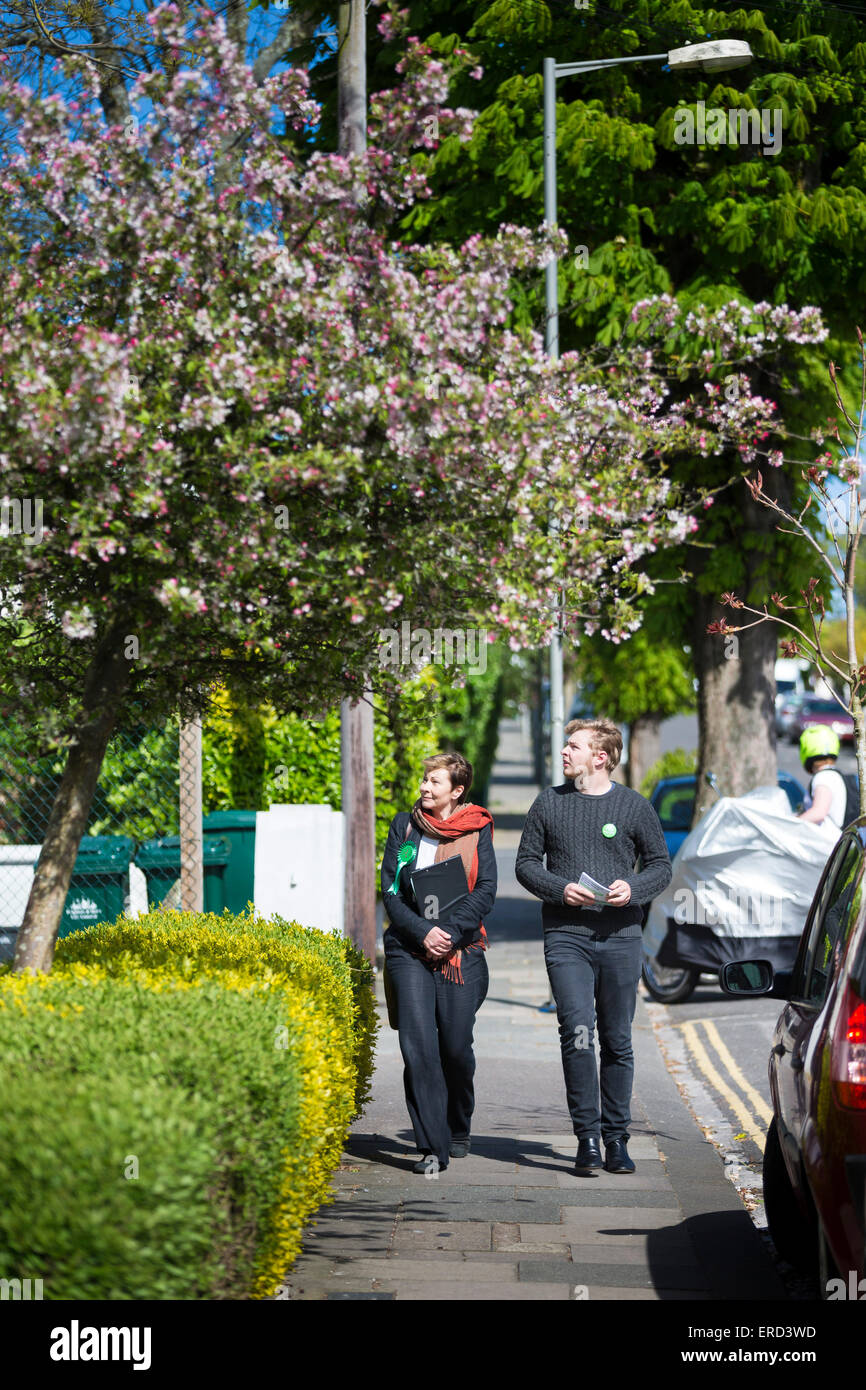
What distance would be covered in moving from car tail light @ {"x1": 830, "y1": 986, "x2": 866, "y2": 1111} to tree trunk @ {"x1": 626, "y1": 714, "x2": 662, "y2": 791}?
959 inches

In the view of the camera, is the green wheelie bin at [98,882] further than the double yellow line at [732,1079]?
Yes

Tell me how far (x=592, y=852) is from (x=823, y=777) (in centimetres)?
511

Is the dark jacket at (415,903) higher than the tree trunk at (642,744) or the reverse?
higher

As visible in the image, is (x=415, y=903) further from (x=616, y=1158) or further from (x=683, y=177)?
(x=683, y=177)

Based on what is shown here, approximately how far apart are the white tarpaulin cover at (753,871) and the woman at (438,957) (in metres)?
4.95

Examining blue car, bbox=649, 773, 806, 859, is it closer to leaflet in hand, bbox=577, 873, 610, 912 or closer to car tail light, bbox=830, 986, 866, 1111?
leaflet in hand, bbox=577, 873, 610, 912

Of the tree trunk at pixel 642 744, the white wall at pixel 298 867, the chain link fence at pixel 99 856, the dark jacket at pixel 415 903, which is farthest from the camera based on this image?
the tree trunk at pixel 642 744

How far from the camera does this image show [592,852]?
6.66 meters

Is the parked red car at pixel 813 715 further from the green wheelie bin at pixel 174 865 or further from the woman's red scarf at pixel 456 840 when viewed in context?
the woman's red scarf at pixel 456 840

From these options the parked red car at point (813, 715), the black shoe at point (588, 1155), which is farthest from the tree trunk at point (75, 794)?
the parked red car at point (813, 715)

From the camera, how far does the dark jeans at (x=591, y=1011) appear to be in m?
6.59

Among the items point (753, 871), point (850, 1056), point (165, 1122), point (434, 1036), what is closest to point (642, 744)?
point (753, 871)

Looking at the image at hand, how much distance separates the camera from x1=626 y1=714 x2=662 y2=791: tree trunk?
28438 millimetres

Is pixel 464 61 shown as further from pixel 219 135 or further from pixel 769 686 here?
pixel 769 686
